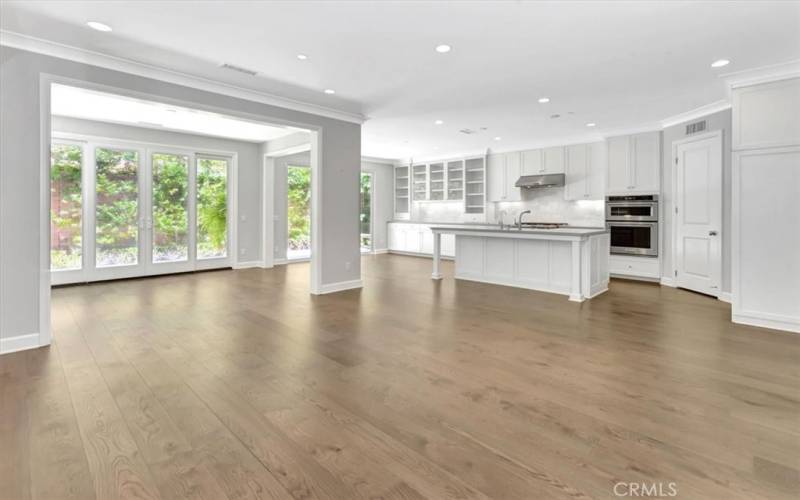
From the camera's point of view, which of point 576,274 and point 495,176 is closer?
point 576,274

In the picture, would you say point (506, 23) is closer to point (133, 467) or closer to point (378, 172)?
point (133, 467)

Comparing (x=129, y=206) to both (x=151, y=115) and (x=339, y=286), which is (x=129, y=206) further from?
(x=339, y=286)

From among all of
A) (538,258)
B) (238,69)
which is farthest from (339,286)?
(238,69)

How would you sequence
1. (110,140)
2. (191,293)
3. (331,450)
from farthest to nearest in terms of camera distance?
1. (110,140)
2. (191,293)
3. (331,450)

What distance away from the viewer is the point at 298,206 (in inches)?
371

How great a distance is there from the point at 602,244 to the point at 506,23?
408 cm

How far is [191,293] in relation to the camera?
586cm

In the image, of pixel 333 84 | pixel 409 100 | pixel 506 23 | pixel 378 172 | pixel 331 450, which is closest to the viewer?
pixel 331 450

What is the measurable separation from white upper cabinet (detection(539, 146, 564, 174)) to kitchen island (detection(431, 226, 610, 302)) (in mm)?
2573

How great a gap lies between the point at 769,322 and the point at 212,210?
8912 mm

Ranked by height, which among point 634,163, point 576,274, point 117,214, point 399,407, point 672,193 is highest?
point 634,163

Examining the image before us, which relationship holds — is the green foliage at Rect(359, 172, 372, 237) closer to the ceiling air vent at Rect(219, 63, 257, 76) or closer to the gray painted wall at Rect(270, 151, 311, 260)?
the gray painted wall at Rect(270, 151, 311, 260)

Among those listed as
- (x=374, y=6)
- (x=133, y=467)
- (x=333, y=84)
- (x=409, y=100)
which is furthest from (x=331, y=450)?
(x=409, y=100)

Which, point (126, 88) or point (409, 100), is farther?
point (409, 100)
